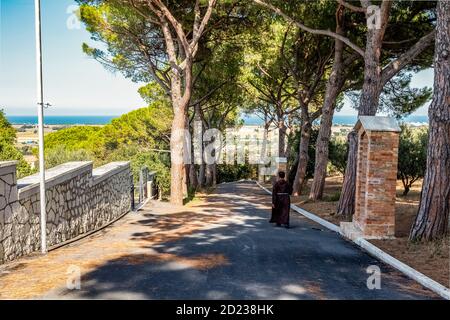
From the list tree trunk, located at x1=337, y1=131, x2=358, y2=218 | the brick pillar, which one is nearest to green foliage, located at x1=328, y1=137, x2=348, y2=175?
tree trunk, located at x1=337, y1=131, x2=358, y2=218

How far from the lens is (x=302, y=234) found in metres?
10.0

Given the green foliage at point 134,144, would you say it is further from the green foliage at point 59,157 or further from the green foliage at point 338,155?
the green foliage at point 338,155

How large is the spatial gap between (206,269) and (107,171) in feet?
21.6

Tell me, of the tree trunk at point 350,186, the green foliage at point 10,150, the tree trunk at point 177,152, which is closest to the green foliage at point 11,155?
the green foliage at point 10,150

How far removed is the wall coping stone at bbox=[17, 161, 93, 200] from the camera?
7.26m

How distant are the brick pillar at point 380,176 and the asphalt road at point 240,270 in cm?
75

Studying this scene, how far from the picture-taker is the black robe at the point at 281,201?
11.1m

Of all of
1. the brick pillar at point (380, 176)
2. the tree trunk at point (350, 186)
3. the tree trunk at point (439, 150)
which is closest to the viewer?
the tree trunk at point (439, 150)

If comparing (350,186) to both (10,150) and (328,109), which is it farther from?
(10,150)

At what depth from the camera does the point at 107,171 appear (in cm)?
1216

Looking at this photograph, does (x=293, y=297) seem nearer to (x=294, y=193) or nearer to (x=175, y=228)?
(x=175, y=228)

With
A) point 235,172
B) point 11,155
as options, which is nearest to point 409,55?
point 11,155
